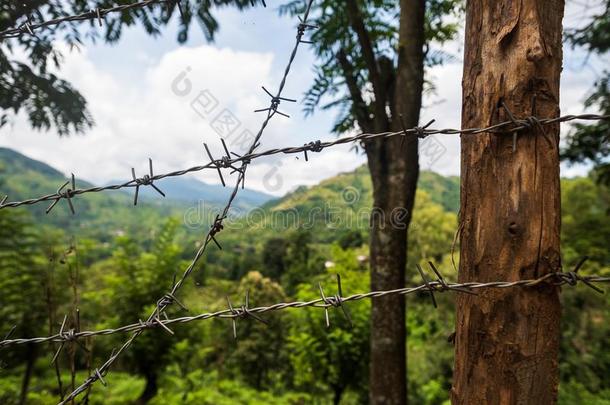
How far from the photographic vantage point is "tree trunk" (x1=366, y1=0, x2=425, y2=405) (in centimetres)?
326

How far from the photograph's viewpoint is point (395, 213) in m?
3.42

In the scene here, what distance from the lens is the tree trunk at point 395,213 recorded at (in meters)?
3.26

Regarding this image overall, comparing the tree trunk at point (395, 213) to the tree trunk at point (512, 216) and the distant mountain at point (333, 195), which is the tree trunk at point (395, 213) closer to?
the tree trunk at point (512, 216)

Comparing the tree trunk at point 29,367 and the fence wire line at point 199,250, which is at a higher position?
the fence wire line at point 199,250

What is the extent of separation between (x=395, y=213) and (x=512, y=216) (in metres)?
2.42

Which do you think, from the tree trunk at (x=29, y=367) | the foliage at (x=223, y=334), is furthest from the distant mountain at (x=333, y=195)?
the tree trunk at (x=29, y=367)

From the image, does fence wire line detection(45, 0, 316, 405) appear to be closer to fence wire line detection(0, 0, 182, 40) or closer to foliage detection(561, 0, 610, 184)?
fence wire line detection(0, 0, 182, 40)

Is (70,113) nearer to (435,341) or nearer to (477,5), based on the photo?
(477,5)

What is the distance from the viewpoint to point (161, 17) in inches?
142

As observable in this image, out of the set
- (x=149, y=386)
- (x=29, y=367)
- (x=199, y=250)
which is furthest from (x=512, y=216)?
(x=149, y=386)

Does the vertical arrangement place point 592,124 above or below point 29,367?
above

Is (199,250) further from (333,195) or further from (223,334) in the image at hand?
(223,334)

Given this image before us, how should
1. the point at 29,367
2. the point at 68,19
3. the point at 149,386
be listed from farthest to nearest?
the point at 149,386 → the point at 29,367 → the point at 68,19

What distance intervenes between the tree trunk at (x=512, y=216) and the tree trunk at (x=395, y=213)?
222 centimetres
